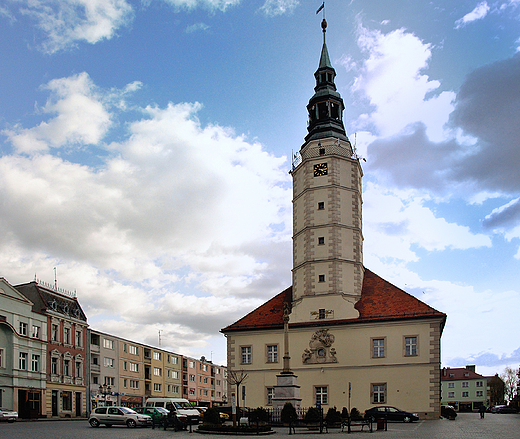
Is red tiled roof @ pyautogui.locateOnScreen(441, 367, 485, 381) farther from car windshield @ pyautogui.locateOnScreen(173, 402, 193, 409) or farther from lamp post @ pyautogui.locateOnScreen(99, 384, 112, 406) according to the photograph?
car windshield @ pyautogui.locateOnScreen(173, 402, 193, 409)

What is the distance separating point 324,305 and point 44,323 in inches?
1095

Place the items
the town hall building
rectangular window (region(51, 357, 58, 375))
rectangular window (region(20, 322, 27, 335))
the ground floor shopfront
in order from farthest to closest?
rectangular window (region(51, 357, 58, 375)) < the ground floor shopfront < rectangular window (region(20, 322, 27, 335)) < the town hall building

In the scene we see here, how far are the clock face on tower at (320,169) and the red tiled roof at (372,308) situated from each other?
974 cm

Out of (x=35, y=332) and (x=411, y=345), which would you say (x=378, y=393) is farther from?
(x=35, y=332)

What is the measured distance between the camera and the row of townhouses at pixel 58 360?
4857 centimetres

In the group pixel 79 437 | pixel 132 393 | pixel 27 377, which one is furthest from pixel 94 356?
pixel 79 437

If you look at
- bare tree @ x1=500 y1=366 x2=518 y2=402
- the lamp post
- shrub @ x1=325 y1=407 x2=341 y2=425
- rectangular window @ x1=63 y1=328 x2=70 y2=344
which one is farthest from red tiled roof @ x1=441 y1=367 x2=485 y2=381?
shrub @ x1=325 y1=407 x2=341 y2=425

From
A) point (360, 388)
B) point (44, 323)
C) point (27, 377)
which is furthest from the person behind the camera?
point (44, 323)

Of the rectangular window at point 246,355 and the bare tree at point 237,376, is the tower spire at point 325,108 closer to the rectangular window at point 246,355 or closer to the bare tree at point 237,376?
the rectangular window at point 246,355

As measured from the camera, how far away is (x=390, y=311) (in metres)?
43.9

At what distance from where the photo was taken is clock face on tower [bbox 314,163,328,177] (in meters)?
49.6

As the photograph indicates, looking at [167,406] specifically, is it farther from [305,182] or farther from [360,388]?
[305,182]

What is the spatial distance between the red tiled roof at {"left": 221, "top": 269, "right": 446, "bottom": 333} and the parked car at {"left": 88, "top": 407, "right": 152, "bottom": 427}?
47.5 ft

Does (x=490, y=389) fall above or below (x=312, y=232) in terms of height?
below
